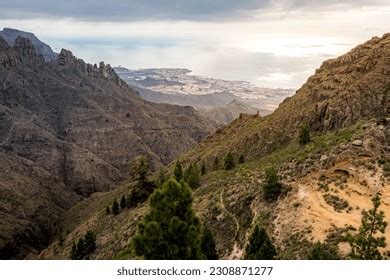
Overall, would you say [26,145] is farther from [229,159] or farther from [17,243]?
[229,159]

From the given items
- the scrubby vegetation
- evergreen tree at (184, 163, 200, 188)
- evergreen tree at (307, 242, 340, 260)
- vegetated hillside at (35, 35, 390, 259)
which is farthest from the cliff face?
the scrubby vegetation

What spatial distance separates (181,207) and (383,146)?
2311 cm

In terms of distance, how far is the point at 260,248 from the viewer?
2533cm

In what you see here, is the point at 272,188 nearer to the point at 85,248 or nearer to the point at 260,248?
the point at 260,248

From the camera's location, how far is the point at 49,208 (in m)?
134

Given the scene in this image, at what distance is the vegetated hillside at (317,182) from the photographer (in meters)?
31.4

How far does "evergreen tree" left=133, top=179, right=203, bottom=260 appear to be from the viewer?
65.4 ft

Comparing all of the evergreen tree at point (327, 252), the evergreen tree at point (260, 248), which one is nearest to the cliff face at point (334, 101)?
the evergreen tree at point (327, 252)

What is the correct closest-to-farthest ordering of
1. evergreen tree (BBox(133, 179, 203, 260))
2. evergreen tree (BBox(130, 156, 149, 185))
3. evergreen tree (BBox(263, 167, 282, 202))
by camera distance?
evergreen tree (BBox(133, 179, 203, 260)) < evergreen tree (BBox(263, 167, 282, 202)) < evergreen tree (BBox(130, 156, 149, 185))

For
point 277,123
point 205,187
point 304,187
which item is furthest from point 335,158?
point 277,123

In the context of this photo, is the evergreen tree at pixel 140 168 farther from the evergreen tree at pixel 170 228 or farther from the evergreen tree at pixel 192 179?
the evergreen tree at pixel 170 228

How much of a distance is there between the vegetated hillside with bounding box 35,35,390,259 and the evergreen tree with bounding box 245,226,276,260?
2.55m

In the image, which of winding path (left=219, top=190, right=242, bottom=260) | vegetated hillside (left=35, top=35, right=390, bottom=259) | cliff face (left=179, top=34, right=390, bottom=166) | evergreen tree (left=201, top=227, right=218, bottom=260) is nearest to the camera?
evergreen tree (left=201, top=227, right=218, bottom=260)

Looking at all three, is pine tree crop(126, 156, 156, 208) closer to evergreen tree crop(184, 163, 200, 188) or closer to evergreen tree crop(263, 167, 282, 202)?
evergreen tree crop(184, 163, 200, 188)
